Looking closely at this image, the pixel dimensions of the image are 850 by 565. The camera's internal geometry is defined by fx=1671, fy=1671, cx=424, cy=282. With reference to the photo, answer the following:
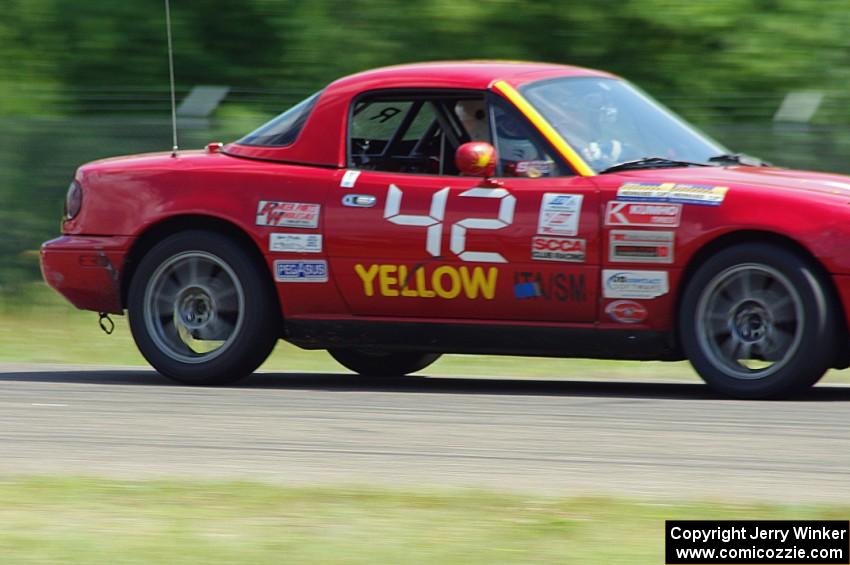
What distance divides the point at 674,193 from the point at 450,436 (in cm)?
164

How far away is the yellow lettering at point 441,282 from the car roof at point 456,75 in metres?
0.93

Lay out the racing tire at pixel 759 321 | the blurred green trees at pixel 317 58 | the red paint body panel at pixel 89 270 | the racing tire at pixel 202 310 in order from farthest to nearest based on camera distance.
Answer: the blurred green trees at pixel 317 58 < the red paint body panel at pixel 89 270 < the racing tire at pixel 202 310 < the racing tire at pixel 759 321

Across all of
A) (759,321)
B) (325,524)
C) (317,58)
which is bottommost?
(325,524)

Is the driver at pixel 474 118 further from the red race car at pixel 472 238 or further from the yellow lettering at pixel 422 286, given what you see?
the yellow lettering at pixel 422 286

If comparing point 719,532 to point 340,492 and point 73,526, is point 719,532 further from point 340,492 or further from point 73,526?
point 73,526

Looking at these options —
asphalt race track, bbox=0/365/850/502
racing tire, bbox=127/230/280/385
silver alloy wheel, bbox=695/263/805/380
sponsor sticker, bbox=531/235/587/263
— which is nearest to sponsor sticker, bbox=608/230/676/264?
sponsor sticker, bbox=531/235/587/263

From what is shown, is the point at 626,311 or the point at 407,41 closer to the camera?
the point at 626,311

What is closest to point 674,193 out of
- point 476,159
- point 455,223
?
point 476,159

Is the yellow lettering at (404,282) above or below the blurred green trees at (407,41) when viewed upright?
below

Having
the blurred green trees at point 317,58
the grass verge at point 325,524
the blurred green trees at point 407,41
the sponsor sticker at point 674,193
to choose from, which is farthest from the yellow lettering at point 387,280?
the blurred green trees at point 407,41

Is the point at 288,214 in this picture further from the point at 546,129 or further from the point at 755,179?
the point at 755,179

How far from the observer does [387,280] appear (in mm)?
8047

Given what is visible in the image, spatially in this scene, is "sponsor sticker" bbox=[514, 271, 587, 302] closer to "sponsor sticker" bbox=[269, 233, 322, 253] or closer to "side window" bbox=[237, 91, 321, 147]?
"sponsor sticker" bbox=[269, 233, 322, 253]

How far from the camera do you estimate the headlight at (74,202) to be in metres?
8.81
